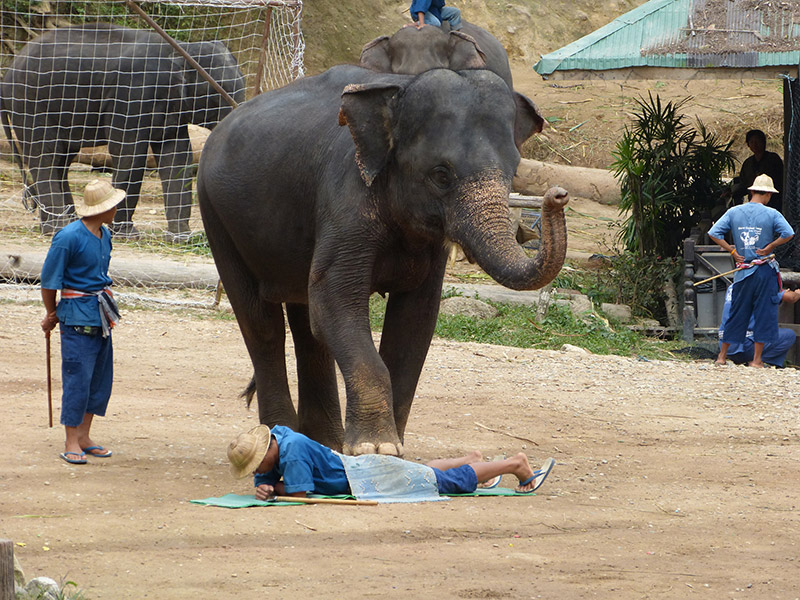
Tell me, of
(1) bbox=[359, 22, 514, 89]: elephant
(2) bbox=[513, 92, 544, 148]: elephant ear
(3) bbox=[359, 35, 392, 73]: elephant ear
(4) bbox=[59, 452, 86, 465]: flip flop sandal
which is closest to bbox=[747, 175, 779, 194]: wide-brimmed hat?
(1) bbox=[359, 22, 514, 89]: elephant

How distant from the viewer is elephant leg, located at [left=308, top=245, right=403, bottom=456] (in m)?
5.60

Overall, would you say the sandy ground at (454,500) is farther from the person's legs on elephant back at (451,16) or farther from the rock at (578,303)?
the rock at (578,303)

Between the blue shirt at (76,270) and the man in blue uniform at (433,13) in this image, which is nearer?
the blue shirt at (76,270)

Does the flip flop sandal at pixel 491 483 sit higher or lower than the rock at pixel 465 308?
lower

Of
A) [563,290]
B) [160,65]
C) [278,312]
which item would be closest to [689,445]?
[278,312]

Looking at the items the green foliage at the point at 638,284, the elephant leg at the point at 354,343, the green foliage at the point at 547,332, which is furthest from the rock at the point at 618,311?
the elephant leg at the point at 354,343

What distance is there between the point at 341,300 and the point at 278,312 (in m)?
1.23

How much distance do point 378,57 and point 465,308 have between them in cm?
578

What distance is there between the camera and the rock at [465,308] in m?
12.0

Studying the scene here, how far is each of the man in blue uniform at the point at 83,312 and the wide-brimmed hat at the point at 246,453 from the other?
1.27 metres

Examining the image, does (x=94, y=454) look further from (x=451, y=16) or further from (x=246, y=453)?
(x=451, y=16)

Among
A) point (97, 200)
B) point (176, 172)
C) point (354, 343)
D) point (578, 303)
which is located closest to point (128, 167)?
point (176, 172)

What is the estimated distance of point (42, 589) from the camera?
368cm

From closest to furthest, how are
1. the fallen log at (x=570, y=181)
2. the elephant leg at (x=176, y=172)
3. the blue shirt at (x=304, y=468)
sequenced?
the blue shirt at (x=304, y=468), the elephant leg at (x=176, y=172), the fallen log at (x=570, y=181)
